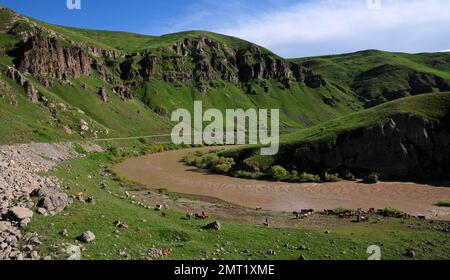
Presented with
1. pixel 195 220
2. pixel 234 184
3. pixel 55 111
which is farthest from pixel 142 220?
pixel 55 111

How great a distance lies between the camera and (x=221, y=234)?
3073 cm

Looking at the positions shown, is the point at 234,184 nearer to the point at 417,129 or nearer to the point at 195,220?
the point at 195,220

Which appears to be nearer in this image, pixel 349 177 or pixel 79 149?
pixel 349 177

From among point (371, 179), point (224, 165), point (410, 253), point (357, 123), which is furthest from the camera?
point (357, 123)

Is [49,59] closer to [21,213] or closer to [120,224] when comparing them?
[21,213]

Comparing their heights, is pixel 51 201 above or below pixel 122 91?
below

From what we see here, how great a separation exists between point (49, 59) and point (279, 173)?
5122 inches

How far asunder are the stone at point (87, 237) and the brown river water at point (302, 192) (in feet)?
89.0

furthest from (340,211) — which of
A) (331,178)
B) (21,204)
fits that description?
(21,204)

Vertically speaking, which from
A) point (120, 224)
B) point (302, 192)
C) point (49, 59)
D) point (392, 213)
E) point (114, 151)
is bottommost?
point (302, 192)

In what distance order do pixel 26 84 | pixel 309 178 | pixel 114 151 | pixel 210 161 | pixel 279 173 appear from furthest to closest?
pixel 26 84 → pixel 114 151 → pixel 210 161 → pixel 279 173 → pixel 309 178

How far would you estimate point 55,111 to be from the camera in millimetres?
121125

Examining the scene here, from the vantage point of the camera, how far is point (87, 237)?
24375 millimetres

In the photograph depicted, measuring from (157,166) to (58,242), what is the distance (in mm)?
64300
